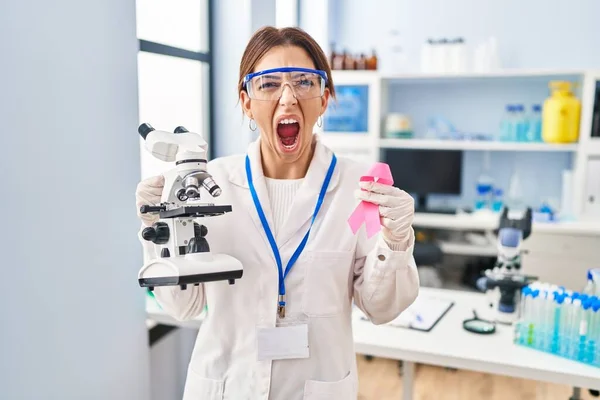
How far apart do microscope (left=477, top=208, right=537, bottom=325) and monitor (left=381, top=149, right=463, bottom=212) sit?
86.1 inches

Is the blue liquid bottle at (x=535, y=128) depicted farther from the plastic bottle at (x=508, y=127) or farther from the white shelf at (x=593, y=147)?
the white shelf at (x=593, y=147)

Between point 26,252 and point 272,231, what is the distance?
743mm

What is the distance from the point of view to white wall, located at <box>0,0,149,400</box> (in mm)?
1432

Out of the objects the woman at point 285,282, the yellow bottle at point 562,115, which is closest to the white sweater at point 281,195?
the woman at point 285,282

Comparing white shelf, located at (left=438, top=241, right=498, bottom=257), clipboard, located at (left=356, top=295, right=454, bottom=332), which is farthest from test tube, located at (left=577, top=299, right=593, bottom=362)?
white shelf, located at (left=438, top=241, right=498, bottom=257)

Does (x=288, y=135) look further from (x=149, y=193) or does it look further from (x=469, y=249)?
(x=469, y=249)

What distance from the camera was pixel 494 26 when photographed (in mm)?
4211

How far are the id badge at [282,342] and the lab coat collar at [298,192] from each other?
0.20m

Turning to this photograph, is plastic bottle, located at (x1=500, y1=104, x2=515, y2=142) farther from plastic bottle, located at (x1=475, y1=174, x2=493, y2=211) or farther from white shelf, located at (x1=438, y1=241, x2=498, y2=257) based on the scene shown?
white shelf, located at (x1=438, y1=241, x2=498, y2=257)

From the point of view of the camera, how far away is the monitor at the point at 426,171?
420 centimetres

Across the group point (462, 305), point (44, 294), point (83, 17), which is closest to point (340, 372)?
point (44, 294)

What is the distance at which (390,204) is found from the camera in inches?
44.3

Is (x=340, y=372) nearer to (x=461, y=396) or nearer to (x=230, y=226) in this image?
(x=230, y=226)

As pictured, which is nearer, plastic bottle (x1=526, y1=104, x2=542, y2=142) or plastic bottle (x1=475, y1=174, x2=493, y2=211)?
plastic bottle (x1=526, y1=104, x2=542, y2=142)
